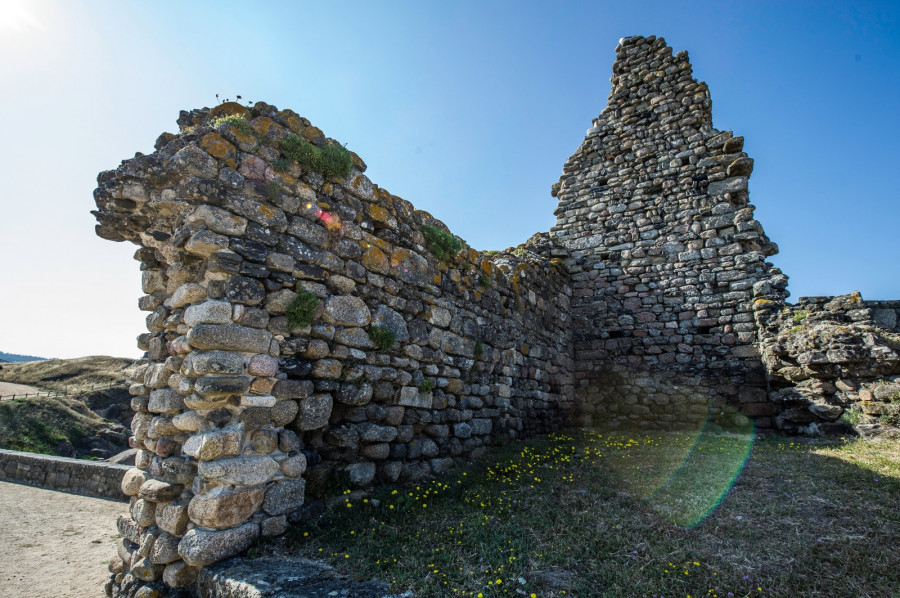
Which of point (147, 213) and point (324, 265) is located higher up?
point (147, 213)

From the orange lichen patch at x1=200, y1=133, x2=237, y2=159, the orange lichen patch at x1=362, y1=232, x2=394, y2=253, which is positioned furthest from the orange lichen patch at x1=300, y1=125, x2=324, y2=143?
the orange lichen patch at x1=362, y1=232, x2=394, y2=253

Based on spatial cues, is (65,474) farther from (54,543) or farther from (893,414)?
(893,414)

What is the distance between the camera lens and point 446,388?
228 inches

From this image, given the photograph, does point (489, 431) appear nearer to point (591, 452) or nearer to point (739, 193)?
point (591, 452)

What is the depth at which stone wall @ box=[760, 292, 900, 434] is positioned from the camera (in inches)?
286

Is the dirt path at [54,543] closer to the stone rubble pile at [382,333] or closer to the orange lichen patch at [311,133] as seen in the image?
the stone rubble pile at [382,333]

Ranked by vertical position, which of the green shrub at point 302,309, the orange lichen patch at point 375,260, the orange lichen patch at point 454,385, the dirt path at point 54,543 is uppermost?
the orange lichen patch at point 375,260

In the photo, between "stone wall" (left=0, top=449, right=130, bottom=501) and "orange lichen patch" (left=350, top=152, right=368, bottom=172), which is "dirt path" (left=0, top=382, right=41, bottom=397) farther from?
"orange lichen patch" (left=350, top=152, right=368, bottom=172)

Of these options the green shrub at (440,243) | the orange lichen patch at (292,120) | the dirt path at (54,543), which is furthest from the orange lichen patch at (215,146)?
the dirt path at (54,543)

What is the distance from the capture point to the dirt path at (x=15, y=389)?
21.7 metres

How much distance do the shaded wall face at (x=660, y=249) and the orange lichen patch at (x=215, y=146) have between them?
8.49 metres

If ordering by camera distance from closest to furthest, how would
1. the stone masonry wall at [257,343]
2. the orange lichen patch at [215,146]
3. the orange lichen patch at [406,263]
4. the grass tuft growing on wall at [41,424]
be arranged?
the stone masonry wall at [257,343] → the orange lichen patch at [215,146] → the orange lichen patch at [406,263] → the grass tuft growing on wall at [41,424]

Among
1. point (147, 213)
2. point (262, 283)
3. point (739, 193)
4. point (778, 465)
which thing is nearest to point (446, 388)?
point (262, 283)

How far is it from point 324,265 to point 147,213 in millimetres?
1683
